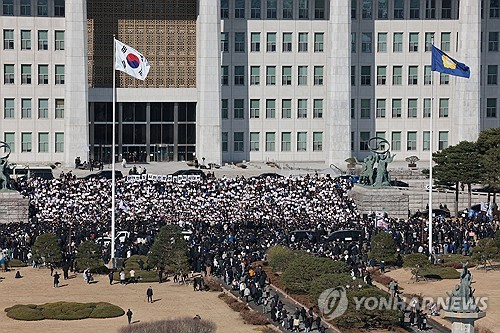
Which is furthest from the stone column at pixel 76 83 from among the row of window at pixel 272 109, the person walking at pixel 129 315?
the person walking at pixel 129 315

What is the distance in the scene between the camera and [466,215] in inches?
4471

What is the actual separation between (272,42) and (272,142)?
10.7 meters

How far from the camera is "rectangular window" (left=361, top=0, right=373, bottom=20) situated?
14538 centimetres

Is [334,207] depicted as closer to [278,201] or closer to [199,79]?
[278,201]

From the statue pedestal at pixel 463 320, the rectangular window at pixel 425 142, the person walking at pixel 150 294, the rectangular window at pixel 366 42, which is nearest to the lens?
the statue pedestal at pixel 463 320

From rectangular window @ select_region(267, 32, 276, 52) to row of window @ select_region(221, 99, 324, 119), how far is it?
17.9ft

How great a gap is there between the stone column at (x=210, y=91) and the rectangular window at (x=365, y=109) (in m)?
16.8

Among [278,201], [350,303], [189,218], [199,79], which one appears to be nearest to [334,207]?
[278,201]

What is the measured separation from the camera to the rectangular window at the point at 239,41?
144 meters

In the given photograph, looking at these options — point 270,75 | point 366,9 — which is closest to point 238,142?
point 270,75

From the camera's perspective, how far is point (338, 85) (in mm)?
142375

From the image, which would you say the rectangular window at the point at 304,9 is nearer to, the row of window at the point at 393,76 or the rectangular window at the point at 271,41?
the rectangular window at the point at 271,41

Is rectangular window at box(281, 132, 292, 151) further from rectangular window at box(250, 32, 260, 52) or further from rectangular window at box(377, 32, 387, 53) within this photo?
rectangular window at box(377, 32, 387, 53)

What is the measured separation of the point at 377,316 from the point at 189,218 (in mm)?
38437
